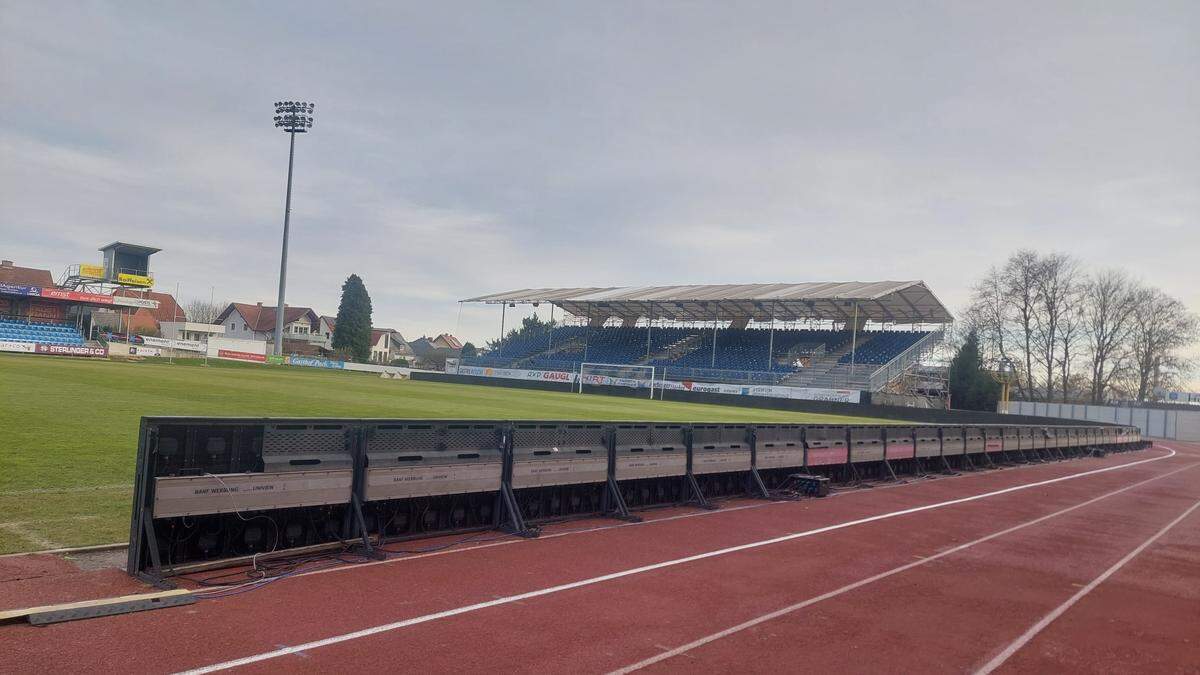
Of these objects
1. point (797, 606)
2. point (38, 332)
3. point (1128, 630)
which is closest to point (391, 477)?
point (797, 606)

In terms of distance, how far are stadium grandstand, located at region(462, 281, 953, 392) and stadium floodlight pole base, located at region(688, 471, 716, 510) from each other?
40.2 meters

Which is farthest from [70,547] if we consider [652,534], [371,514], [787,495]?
[787,495]

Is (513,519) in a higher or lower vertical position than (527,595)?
higher

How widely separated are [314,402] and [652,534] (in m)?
17.1

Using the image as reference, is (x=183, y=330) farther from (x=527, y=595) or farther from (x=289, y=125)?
(x=527, y=595)

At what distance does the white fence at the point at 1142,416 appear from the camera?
56688 mm

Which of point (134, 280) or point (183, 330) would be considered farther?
point (183, 330)

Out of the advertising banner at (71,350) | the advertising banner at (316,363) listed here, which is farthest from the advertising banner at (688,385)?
the advertising banner at (71,350)

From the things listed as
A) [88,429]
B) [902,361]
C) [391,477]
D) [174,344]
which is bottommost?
[88,429]

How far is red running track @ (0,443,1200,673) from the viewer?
5.06 metres

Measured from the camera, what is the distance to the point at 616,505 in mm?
10812

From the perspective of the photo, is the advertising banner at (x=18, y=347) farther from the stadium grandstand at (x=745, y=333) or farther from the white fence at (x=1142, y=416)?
the white fence at (x=1142, y=416)

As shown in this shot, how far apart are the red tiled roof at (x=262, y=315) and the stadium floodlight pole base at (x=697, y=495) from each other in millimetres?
101907

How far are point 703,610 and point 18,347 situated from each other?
60440 mm
